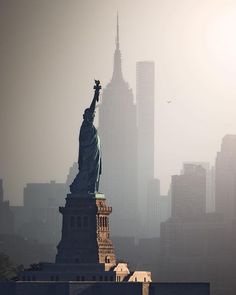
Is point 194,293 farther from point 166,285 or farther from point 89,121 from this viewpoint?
point 89,121

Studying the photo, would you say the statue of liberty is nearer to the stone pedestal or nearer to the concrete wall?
the stone pedestal

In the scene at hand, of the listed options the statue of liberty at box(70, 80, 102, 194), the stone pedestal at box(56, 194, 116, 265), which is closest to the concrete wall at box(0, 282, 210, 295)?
the stone pedestal at box(56, 194, 116, 265)

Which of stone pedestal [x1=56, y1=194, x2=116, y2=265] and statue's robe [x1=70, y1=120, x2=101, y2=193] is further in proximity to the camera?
statue's robe [x1=70, y1=120, x2=101, y2=193]

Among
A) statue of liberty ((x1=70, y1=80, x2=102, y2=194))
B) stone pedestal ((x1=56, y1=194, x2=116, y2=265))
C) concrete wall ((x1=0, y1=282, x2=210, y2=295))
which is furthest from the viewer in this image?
statue of liberty ((x1=70, y1=80, x2=102, y2=194))

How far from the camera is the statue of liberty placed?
179 m

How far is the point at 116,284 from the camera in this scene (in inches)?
6821

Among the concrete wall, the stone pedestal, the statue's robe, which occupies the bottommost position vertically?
the concrete wall

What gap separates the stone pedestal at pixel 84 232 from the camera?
582 ft

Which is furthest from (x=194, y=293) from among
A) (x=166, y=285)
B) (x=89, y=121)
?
(x=89, y=121)

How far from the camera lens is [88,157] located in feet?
587

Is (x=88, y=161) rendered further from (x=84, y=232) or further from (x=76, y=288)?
(x=76, y=288)

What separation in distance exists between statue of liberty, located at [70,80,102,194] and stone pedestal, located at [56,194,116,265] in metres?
0.64

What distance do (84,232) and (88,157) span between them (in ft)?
15.6

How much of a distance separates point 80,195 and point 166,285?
8.22 meters
